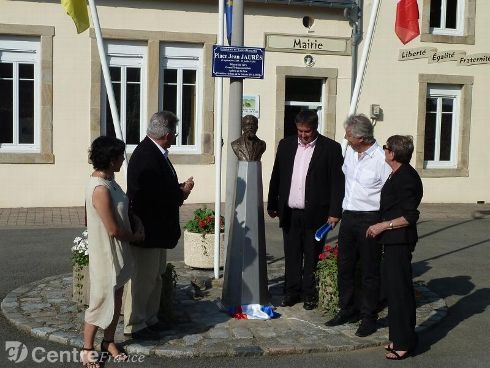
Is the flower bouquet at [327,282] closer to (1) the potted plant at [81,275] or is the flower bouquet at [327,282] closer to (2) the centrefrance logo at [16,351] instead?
(1) the potted plant at [81,275]

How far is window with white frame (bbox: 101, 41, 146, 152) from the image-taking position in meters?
14.2

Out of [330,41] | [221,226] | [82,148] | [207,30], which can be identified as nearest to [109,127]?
[82,148]

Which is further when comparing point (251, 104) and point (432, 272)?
point (251, 104)

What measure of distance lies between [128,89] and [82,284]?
852 cm

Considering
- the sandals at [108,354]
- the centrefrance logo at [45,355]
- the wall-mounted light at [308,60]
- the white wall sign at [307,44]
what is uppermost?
the white wall sign at [307,44]

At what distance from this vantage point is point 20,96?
13.9 metres

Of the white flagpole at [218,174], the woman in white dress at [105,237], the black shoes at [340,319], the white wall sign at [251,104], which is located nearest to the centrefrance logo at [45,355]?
the woman in white dress at [105,237]

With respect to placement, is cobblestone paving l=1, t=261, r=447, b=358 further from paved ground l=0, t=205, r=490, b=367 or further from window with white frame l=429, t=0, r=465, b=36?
window with white frame l=429, t=0, r=465, b=36

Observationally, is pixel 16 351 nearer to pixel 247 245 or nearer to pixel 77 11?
pixel 247 245

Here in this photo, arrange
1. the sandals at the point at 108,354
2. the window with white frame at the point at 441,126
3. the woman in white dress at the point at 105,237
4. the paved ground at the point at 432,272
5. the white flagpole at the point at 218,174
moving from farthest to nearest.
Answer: the window with white frame at the point at 441,126
the white flagpole at the point at 218,174
the paved ground at the point at 432,272
the sandals at the point at 108,354
the woman in white dress at the point at 105,237

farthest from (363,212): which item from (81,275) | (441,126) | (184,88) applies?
(441,126)

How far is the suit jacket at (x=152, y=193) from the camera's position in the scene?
5.35 metres

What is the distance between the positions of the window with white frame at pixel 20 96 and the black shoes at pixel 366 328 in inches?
377

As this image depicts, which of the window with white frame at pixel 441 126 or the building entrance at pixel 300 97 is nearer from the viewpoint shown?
the building entrance at pixel 300 97
